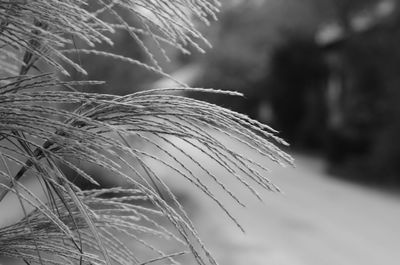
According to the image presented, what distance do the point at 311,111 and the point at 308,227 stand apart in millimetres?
12108

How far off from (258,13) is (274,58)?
4204 mm

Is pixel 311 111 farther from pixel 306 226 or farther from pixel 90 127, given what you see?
pixel 90 127

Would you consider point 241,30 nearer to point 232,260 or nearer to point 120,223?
point 232,260

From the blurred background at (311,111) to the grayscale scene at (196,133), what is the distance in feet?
0.18

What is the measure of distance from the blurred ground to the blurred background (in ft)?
0.08

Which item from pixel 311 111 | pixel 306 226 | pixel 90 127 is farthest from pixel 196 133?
pixel 311 111

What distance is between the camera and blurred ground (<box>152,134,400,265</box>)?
991cm

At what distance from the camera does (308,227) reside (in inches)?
477

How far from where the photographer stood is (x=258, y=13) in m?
20.4

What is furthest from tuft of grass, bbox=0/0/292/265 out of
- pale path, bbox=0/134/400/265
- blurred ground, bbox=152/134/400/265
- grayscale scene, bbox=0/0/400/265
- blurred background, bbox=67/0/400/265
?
blurred ground, bbox=152/134/400/265

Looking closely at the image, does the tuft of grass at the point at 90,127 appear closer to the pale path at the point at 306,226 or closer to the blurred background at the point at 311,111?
the blurred background at the point at 311,111

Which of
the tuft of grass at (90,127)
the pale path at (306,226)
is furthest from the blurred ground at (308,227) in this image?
the tuft of grass at (90,127)

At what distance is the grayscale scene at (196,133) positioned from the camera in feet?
4.86

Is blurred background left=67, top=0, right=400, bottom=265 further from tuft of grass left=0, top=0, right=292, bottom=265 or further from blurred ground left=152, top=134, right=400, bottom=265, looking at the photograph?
tuft of grass left=0, top=0, right=292, bottom=265
